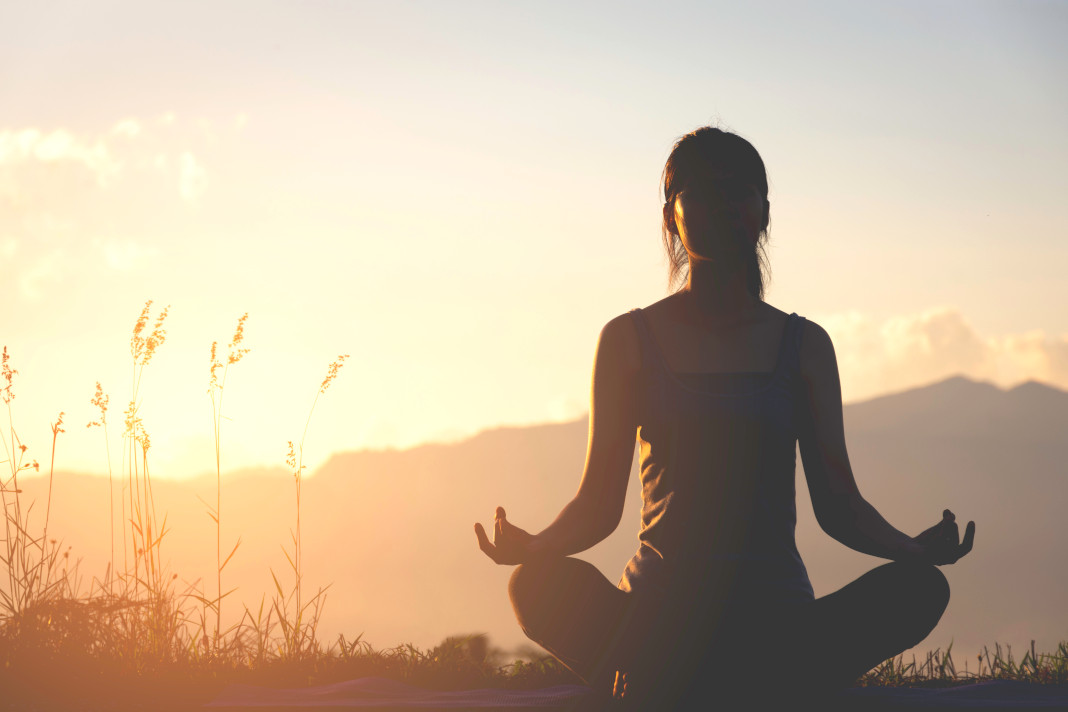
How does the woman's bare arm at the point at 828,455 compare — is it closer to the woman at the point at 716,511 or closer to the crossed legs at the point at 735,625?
the woman at the point at 716,511

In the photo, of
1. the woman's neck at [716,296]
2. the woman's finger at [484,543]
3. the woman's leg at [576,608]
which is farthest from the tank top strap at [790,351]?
the woman's finger at [484,543]

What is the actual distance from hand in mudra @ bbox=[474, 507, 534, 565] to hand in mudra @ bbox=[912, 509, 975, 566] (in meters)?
1.03

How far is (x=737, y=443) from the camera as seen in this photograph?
2.43 m

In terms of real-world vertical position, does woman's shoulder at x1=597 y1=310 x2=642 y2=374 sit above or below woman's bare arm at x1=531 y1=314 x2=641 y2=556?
above

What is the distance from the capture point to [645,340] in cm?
262

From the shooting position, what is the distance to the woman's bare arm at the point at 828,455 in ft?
8.29

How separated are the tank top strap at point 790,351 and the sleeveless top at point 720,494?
0.03 m

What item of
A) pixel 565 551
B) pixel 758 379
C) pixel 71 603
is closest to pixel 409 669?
pixel 71 603

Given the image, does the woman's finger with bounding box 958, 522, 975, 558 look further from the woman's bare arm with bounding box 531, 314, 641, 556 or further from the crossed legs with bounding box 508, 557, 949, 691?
the woman's bare arm with bounding box 531, 314, 641, 556

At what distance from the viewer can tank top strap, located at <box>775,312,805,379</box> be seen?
2.56m

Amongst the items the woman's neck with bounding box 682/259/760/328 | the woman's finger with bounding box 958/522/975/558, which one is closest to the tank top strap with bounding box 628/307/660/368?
the woman's neck with bounding box 682/259/760/328

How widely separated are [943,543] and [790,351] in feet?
2.20

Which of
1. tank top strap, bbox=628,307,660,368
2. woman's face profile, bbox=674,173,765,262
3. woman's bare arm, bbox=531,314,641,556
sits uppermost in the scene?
woman's face profile, bbox=674,173,765,262

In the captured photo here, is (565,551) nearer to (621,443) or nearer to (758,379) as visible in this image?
(621,443)
